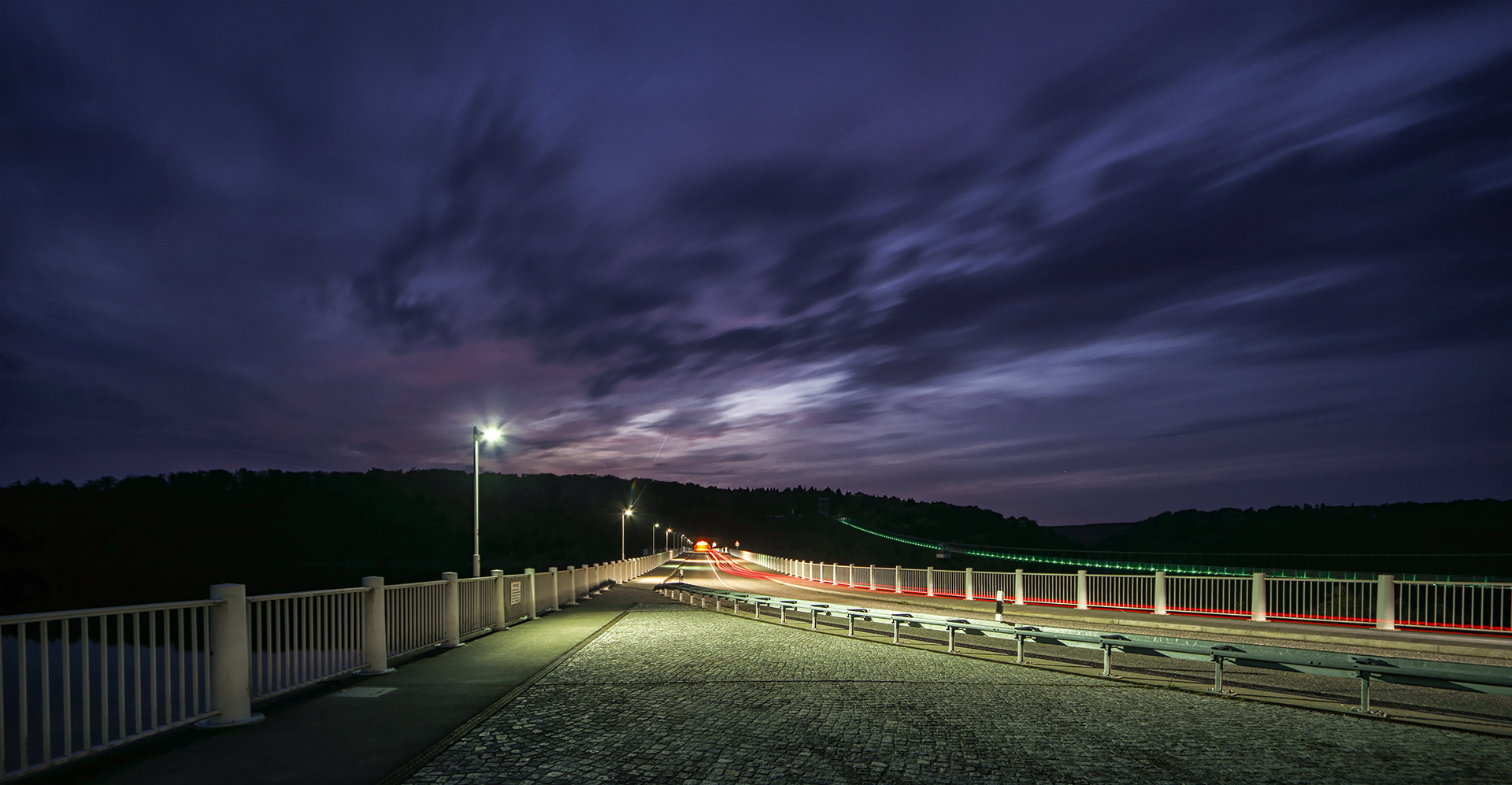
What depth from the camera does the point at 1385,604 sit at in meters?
17.1

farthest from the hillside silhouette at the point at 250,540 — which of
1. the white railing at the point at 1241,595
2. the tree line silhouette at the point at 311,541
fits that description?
the white railing at the point at 1241,595

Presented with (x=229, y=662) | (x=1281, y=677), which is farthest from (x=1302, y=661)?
(x=229, y=662)

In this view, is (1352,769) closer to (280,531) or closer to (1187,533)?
(1187,533)

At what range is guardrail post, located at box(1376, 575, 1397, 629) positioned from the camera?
17.0 metres

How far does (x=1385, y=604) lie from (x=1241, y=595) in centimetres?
827

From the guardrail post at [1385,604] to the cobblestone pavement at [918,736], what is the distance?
34.3ft

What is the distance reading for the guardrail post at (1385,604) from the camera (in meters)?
17.0

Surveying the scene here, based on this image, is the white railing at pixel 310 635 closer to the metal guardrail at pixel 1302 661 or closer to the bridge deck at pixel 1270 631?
the metal guardrail at pixel 1302 661

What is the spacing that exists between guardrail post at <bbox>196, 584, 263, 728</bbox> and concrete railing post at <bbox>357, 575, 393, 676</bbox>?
270 cm

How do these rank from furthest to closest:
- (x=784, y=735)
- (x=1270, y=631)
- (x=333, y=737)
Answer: (x=1270, y=631) < (x=784, y=735) < (x=333, y=737)

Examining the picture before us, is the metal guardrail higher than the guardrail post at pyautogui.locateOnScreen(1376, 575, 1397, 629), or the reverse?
the metal guardrail

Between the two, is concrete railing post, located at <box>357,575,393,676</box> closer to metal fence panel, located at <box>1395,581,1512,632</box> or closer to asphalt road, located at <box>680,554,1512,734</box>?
asphalt road, located at <box>680,554,1512,734</box>

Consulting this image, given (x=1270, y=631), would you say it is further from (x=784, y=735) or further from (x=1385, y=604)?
(x=784, y=735)

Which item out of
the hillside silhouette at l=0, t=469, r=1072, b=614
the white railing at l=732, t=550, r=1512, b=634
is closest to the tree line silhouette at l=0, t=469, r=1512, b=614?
the hillside silhouette at l=0, t=469, r=1072, b=614
